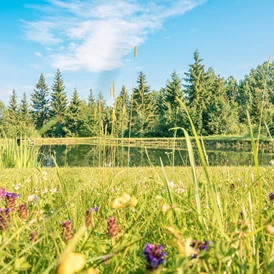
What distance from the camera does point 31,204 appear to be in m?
1.31

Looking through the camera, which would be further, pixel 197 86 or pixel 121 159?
pixel 197 86

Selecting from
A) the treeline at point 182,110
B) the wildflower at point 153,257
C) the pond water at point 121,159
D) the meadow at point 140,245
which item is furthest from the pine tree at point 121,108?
the treeline at point 182,110

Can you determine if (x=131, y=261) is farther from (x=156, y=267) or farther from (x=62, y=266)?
(x=62, y=266)

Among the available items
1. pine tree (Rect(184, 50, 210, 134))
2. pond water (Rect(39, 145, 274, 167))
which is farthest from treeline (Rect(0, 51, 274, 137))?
pond water (Rect(39, 145, 274, 167))

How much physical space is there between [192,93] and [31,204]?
35872 millimetres

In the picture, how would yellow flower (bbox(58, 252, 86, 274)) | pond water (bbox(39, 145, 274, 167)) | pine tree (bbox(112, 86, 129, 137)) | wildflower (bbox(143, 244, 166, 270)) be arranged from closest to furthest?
1. yellow flower (bbox(58, 252, 86, 274))
2. wildflower (bbox(143, 244, 166, 270))
3. pine tree (bbox(112, 86, 129, 137))
4. pond water (bbox(39, 145, 274, 167))

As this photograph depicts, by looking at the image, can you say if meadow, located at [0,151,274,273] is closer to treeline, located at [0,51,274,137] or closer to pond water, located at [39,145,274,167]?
pond water, located at [39,145,274,167]

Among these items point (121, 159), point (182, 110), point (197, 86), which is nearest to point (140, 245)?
point (121, 159)

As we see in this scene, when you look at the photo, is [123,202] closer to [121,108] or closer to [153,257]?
[153,257]

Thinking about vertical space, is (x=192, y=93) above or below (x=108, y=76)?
above

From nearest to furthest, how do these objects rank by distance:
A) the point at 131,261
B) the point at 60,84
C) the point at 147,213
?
the point at 131,261 → the point at 147,213 → the point at 60,84

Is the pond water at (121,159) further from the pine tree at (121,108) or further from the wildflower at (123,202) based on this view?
the wildflower at (123,202)

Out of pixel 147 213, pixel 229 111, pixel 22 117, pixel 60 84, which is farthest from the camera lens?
pixel 60 84

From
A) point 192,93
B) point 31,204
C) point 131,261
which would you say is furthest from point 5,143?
point 192,93
